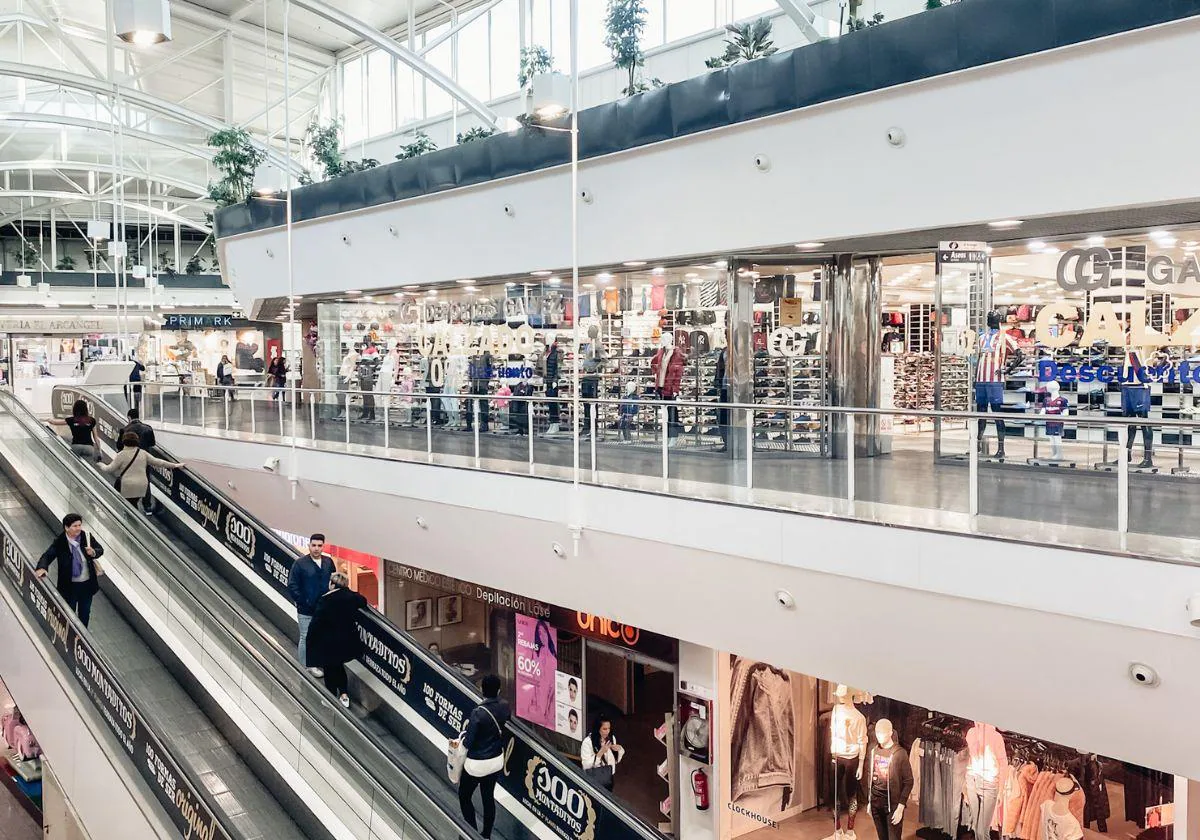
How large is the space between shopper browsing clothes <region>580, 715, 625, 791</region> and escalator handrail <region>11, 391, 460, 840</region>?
11.8ft

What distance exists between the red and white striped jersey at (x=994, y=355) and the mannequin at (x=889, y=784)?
407 cm

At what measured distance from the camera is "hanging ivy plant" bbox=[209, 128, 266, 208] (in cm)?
2081

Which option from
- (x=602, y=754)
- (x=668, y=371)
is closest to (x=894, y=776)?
(x=602, y=754)

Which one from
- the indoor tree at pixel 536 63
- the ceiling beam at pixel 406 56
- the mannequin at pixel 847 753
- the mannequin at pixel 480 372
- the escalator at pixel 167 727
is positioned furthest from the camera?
the ceiling beam at pixel 406 56

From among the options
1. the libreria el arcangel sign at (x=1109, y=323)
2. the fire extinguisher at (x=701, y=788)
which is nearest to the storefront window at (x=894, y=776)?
the fire extinguisher at (x=701, y=788)

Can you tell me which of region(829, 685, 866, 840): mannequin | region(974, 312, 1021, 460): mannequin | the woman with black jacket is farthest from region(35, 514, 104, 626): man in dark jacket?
region(974, 312, 1021, 460): mannequin

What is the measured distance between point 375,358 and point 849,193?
13855 millimetres

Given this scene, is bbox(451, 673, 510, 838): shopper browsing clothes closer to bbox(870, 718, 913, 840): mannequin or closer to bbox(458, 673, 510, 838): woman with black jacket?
bbox(458, 673, 510, 838): woman with black jacket

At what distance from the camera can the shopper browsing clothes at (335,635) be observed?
8.69 metres

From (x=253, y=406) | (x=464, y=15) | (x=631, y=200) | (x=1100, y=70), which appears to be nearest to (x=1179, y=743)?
(x=1100, y=70)

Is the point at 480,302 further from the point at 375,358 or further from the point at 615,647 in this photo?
the point at 615,647

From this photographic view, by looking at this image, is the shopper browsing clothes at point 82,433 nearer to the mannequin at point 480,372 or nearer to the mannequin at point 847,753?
the mannequin at point 480,372

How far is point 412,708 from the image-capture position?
8.53 m

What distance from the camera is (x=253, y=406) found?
1562 cm
